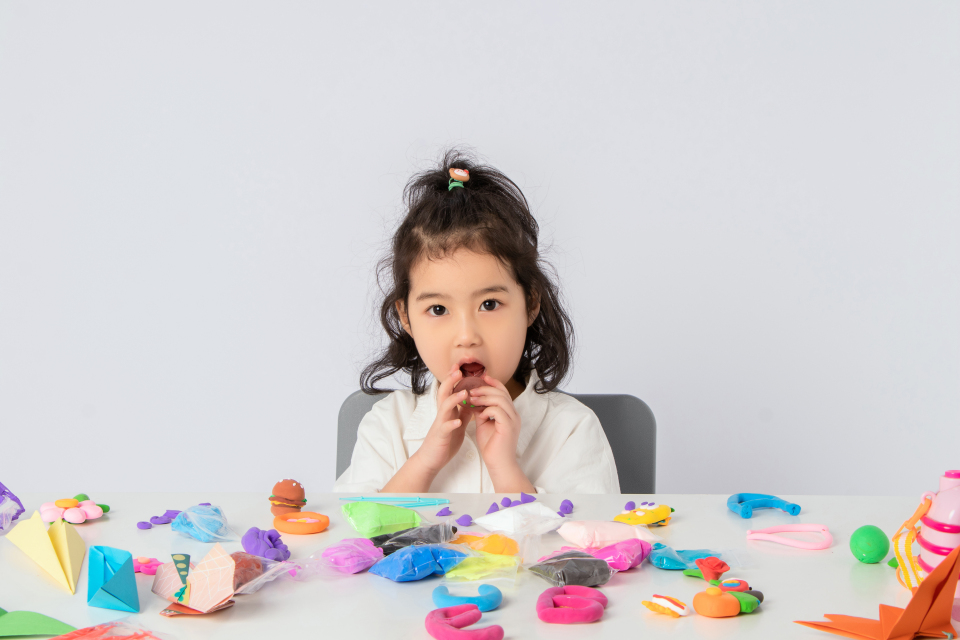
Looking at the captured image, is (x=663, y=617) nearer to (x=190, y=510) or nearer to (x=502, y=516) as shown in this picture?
(x=502, y=516)

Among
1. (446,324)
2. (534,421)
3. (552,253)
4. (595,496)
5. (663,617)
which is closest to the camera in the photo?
(663,617)

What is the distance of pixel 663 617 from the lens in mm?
521

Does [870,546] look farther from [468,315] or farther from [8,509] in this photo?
[8,509]

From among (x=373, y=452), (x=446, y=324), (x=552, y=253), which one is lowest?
(x=373, y=452)

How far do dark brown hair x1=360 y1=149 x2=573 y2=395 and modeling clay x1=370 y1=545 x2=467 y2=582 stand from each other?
62cm

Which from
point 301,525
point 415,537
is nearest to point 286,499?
point 301,525

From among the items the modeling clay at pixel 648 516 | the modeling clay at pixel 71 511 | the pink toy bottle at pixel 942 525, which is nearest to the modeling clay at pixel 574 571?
the modeling clay at pixel 648 516

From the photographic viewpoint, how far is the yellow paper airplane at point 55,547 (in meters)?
0.60

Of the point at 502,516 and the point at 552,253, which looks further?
the point at 552,253

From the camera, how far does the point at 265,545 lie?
0.64 metres

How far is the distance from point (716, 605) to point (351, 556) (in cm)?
27

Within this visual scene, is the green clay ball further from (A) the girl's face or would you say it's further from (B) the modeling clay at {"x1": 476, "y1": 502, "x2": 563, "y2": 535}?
(A) the girl's face

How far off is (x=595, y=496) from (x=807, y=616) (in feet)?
1.05

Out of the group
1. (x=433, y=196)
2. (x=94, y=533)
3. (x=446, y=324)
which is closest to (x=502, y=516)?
(x=94, y=533)
